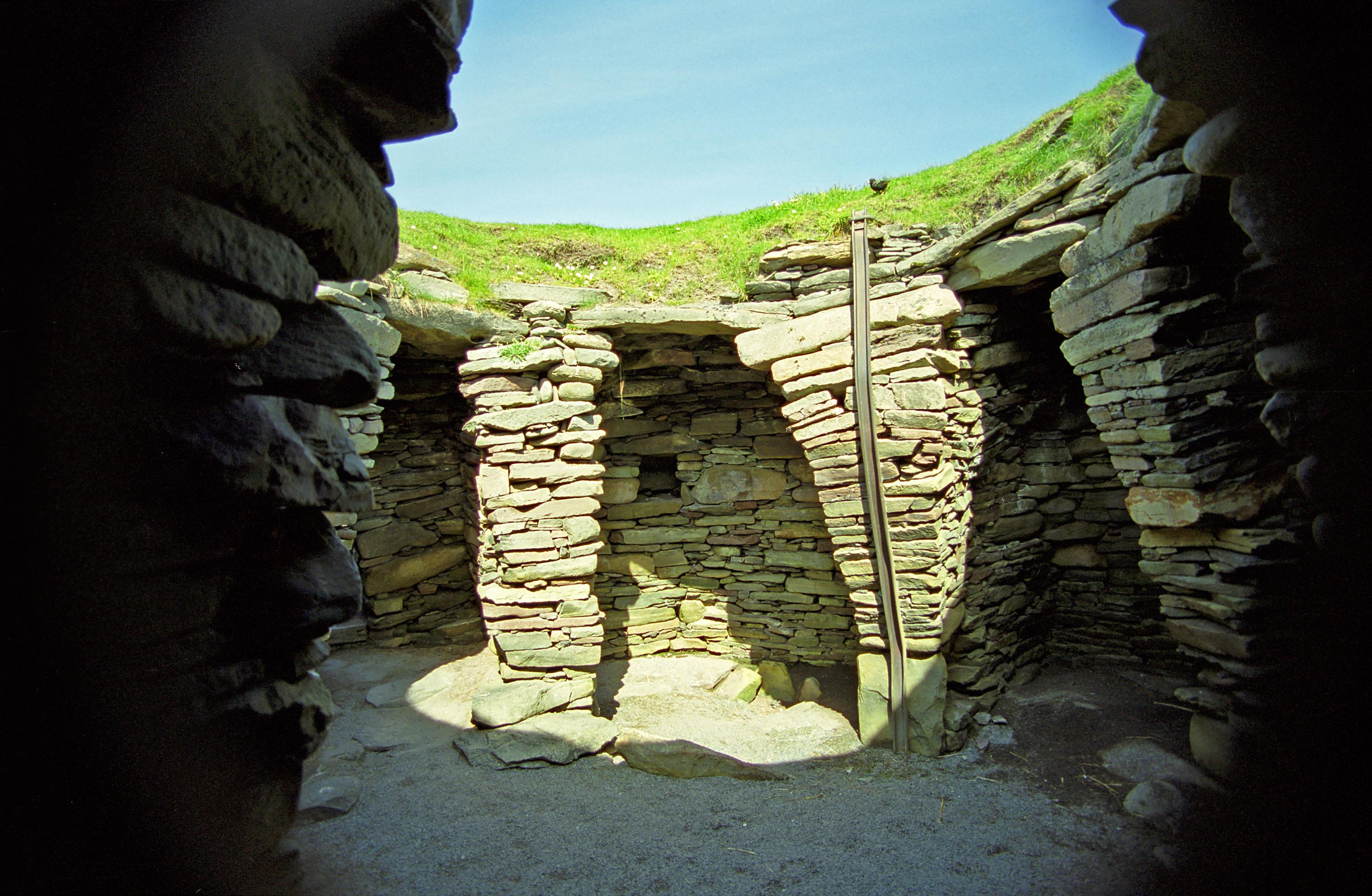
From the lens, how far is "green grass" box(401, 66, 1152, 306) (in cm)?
543

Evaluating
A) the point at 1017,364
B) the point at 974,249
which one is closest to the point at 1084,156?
the point at 974,249

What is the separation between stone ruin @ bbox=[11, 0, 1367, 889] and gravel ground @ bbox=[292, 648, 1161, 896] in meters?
0.66

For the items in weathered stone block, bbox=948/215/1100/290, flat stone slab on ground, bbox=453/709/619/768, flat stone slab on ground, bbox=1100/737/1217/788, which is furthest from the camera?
flat stone slab on ground, bbox=453/709/619/768

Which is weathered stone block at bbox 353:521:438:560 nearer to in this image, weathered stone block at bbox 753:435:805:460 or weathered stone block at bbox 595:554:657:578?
weathered stone block at bbox 595:554:657:578

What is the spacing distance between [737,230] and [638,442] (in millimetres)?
2657

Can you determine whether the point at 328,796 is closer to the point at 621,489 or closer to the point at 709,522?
the point at 621,489

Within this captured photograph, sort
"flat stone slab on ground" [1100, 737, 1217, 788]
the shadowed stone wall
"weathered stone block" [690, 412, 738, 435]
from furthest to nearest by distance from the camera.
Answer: "weathered stone block" [690, 412, 738, 435]
"flat stone slab on ground" [1100, 737, 1217, 788]
the shadowed stone wall

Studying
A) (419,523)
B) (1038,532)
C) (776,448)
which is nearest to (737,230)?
(776,448)

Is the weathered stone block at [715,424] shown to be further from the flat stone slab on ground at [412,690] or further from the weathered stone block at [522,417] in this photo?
the flat stone slab on ground at [412,690]

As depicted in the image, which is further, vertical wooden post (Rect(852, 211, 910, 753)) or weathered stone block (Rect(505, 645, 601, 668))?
weathered stone block (Rect(505, 645, 601, 668))

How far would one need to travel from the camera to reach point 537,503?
18.8 feet

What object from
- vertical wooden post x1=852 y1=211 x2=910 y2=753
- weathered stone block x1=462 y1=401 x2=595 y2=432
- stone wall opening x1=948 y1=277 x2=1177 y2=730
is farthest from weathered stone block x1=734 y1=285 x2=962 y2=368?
weathered stone block x1=462 y1=401 x2=595 y2=432

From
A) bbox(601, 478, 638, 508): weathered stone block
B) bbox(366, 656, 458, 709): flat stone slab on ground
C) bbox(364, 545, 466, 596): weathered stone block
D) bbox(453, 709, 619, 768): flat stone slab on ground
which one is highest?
bbox(601, 478, 638, 508): weathered stone block

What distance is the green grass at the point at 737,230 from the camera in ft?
17.8
